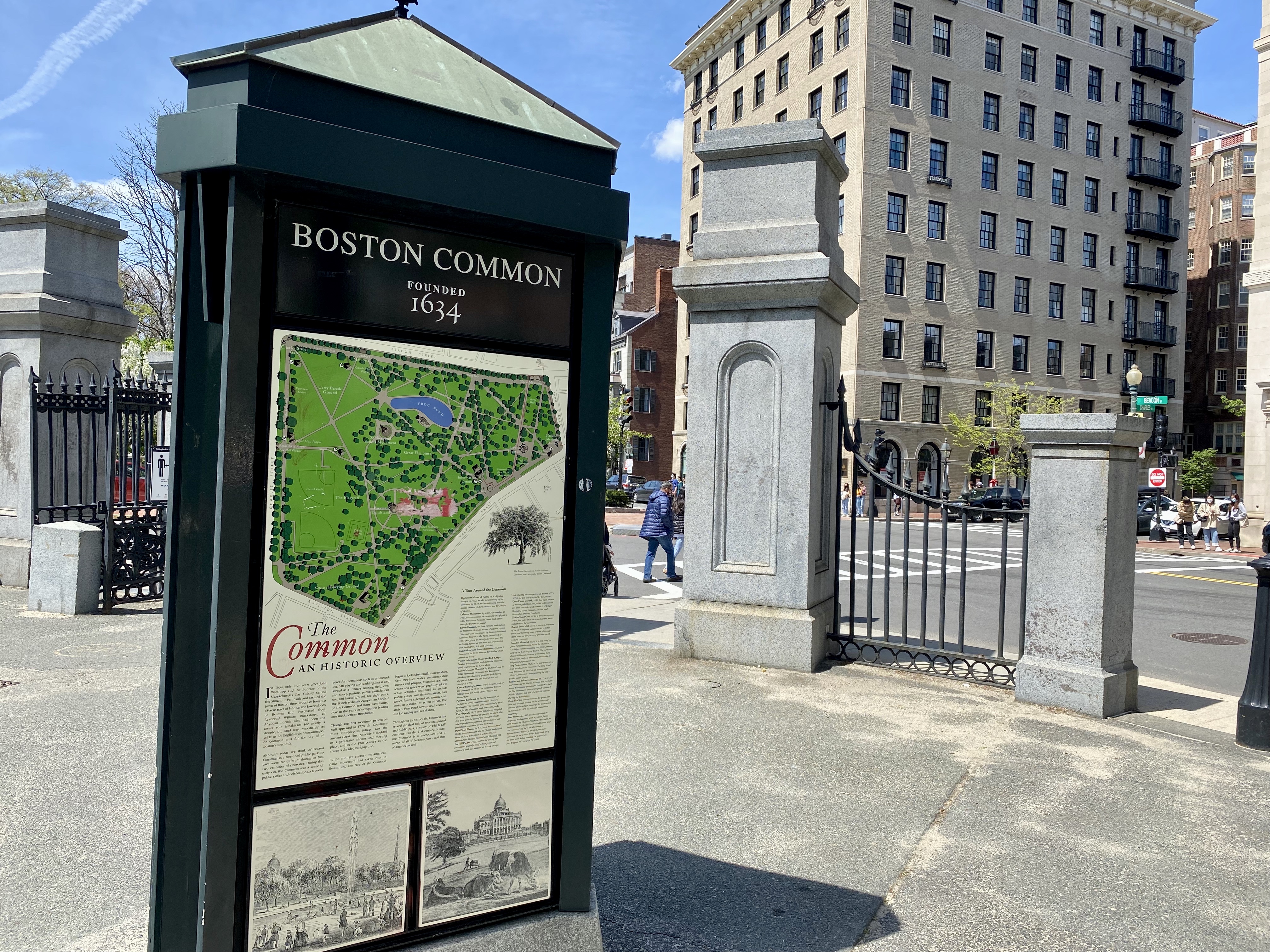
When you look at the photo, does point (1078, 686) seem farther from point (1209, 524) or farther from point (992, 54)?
point (992, 54)

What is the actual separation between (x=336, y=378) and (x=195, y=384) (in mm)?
361

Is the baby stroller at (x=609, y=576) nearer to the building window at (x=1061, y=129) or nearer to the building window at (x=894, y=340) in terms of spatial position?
the building window at (x=894, y=340)

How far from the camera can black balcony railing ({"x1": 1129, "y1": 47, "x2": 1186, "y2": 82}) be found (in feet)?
177

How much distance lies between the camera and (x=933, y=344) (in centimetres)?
4894

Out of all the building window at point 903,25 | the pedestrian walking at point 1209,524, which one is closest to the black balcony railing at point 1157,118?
the building window at point 903,25

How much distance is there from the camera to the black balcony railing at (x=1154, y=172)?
179 ft

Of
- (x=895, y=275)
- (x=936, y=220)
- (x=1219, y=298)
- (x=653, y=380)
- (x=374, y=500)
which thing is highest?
(x=1219, y=298)

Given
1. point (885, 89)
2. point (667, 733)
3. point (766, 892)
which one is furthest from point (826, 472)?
point (885, 89)

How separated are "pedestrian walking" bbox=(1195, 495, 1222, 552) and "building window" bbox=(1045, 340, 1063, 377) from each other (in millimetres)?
21928

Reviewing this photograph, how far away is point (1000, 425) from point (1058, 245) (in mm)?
11892

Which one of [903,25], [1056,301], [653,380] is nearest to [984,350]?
[1056,301]

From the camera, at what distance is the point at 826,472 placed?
772 cm

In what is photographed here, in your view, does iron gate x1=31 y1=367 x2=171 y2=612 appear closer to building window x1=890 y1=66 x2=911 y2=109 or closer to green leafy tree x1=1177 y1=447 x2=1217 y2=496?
building window x1=890 y1=66 x2=911 y2=109

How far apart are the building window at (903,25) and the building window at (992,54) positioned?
17.3 feet
